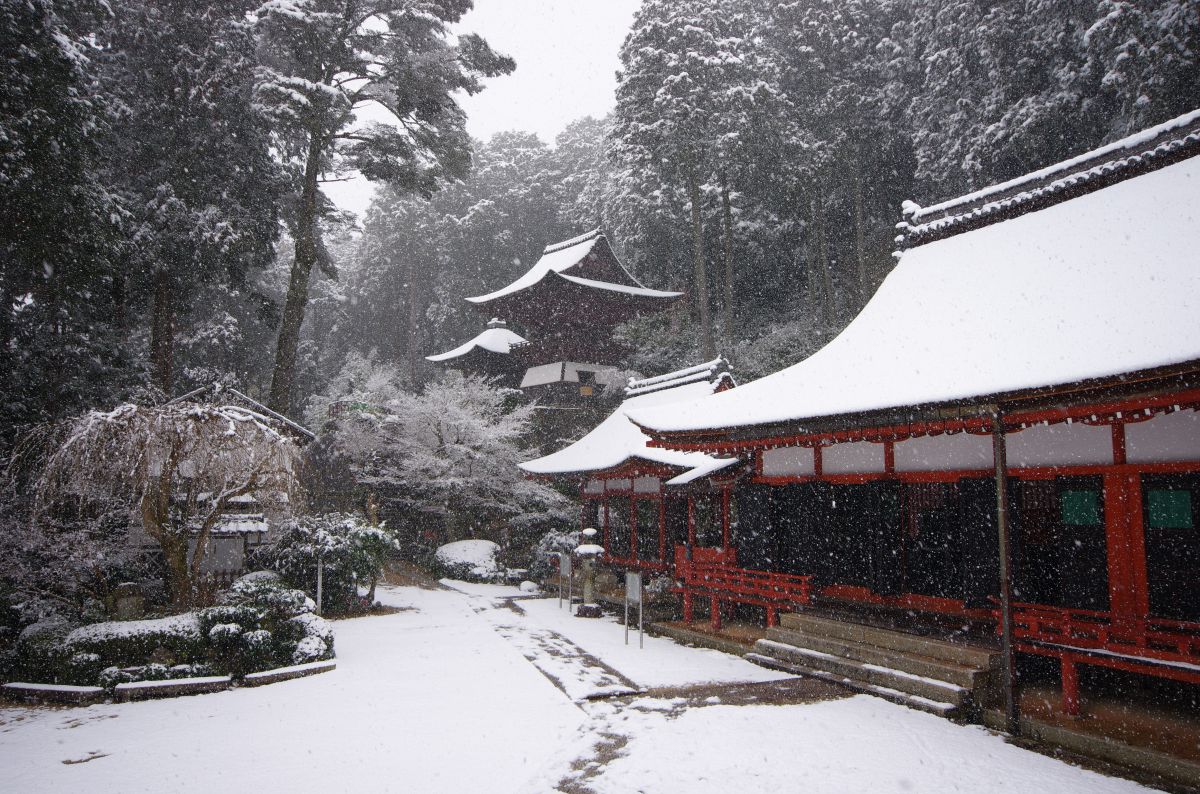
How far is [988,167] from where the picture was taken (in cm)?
2075

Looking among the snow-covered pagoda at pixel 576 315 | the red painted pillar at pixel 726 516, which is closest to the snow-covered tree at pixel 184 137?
the snow-covered pagoda at pixel 576 315

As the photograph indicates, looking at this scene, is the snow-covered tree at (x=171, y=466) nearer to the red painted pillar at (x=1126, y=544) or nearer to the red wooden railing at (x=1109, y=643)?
the red wooden railing at (x=1109, y=643)

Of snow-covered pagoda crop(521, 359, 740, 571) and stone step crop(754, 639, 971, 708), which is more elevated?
snow-covered pagoda crop(521, 359, 740, 571)

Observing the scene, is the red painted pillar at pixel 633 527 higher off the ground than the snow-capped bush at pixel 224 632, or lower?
higher

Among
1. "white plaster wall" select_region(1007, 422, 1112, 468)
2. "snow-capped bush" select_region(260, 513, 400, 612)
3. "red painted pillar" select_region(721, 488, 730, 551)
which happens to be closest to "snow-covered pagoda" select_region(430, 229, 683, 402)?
"snow-capped bush" select_region(260, 513, 400, 612)

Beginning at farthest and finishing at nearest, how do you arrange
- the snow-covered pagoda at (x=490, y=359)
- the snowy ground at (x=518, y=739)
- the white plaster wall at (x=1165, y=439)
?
the snow-covered pagoda at (x=490, y=359) < the white plaster wall at (x=1165, y=439) < the snowy ground at (x=518, y=739)

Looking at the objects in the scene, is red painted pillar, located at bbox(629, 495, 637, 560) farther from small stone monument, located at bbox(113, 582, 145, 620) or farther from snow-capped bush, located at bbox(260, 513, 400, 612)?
small stone monument, located at bbox(113, 582, 145, 620)

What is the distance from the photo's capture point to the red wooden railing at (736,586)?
9.88 meters

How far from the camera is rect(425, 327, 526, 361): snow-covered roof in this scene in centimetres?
3144

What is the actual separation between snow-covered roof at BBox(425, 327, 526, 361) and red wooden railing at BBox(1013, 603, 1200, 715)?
25174 mm

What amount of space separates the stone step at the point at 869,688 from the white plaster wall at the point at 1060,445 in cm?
288

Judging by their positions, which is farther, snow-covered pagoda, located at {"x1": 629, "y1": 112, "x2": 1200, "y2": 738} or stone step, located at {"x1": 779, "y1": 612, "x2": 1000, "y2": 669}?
stone step, located at {"x1": 779, "y1": 612, "x2": 1000, "y2": 669}

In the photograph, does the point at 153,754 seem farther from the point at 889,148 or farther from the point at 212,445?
the point at 889,148

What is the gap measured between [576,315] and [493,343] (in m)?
5.47
